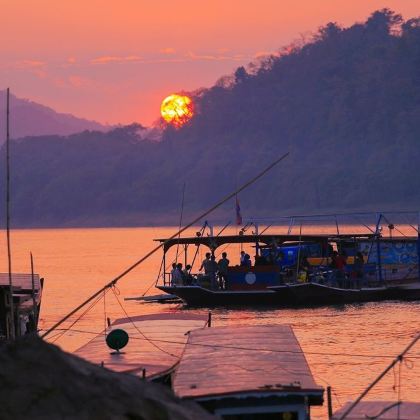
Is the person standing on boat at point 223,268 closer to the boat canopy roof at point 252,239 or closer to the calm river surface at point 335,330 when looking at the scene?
the boat canopy roof at point 252,239

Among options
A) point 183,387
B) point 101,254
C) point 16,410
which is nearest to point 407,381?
point 183,387

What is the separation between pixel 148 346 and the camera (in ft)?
84.4

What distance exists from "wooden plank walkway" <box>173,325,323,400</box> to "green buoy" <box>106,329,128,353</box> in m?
1.16

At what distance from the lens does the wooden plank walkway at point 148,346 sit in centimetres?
2180

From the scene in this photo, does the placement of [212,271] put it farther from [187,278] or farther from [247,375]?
[247,375]

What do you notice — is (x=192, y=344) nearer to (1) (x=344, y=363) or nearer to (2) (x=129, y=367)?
(2) (x=129, y=367)

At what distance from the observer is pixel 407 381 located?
109 ft

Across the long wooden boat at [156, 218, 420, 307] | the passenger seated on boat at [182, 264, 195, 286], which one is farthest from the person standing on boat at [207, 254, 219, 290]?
the passenger seated on boat at [182, 264, 195, 286]

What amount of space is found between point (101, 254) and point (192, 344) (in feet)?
428

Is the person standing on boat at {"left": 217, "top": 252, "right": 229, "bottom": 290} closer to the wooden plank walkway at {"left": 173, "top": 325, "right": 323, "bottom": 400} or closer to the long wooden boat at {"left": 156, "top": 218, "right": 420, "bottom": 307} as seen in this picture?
the long wooden boat at {"left": 156, "top": 218, "right": 420, "bottom": 307}

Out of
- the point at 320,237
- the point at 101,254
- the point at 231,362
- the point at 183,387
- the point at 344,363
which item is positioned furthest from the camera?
the point at 101,254

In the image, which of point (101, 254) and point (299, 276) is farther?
point (101, 254)

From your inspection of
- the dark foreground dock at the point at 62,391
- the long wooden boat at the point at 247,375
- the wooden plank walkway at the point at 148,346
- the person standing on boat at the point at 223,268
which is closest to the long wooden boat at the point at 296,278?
the person standing on boat at the point at 223,268

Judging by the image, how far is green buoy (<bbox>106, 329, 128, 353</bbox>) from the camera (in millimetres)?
23531
